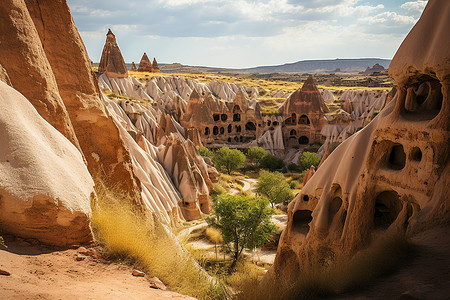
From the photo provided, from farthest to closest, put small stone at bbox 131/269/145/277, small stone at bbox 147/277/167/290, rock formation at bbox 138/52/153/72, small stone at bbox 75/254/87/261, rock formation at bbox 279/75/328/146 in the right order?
rock formation at bbox 138/52/153/72
rock formation at bbox 279/75/328/146
small stone at bbox 131/269/145/277
small stone at bbox 147/277/167/290
small stone at bbox 75/254/87/261

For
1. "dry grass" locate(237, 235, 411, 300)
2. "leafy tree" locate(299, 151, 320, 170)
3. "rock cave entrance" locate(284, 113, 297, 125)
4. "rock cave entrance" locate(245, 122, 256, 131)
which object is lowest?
"leafy tree" locate(299, 151, 320, 170)

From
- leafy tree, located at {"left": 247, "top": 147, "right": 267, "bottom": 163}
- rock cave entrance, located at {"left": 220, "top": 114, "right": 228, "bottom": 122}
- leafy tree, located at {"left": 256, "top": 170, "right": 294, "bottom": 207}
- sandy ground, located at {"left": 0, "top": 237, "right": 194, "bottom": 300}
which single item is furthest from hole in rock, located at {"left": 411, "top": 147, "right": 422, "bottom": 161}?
rock cave entrance, located at {"left": 220, "top": 114, "right": 228, "bottom": 122}

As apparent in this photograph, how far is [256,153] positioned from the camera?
38094 millimetres

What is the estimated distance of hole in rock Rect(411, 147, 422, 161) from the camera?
6.42 m

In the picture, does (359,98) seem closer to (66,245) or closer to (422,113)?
(422,113)

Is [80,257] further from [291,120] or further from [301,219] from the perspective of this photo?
[291,120]

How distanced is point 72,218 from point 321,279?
10.3 feet

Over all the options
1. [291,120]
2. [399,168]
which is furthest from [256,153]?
[399,168]

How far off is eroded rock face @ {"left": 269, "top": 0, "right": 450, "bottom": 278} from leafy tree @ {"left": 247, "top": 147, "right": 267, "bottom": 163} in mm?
28401

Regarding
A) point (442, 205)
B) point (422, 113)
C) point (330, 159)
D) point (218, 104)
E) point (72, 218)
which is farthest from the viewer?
point (218, 104)

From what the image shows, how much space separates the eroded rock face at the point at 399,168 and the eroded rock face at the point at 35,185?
17.0ft

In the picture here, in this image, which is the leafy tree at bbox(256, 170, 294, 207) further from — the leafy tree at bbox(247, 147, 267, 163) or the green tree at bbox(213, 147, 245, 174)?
the leafy tree at bbox(247, 147, 267, 163)

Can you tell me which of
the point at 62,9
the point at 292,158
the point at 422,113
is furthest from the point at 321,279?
the point at 292,158

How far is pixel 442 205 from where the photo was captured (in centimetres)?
538
